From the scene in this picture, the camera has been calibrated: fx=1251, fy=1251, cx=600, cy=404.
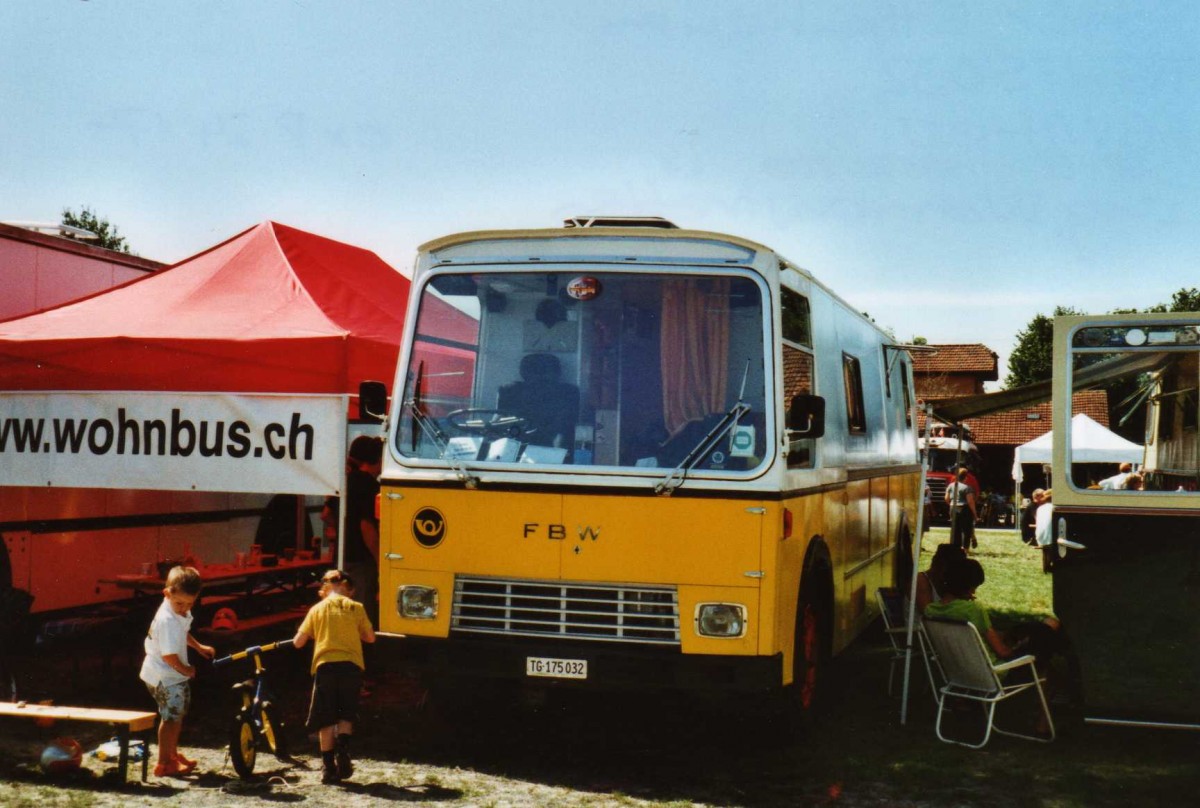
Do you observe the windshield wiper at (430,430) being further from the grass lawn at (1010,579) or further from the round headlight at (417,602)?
the grass lawn at (1010,579)

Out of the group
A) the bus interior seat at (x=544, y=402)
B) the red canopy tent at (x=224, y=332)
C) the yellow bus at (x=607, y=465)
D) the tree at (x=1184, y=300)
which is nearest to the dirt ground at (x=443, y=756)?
the yellow bus at (x=607, y=465)

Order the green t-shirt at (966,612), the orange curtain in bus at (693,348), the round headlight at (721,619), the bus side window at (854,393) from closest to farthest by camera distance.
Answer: the round headlight at (721,619)
the orange curtain in bus at (693,348)
the green t-shirt at (966,612)
the bus side window at (854,393)

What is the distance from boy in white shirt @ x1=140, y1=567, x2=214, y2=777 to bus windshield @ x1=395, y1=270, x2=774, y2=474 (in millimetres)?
1526

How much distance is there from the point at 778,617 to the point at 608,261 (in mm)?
2326

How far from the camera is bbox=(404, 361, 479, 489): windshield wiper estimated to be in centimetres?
733

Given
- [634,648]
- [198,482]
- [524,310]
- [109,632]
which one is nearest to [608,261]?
[524,310]

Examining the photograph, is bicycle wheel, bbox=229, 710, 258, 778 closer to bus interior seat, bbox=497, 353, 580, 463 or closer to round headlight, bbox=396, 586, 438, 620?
round headlight, bbox=396, 586, 438, 620

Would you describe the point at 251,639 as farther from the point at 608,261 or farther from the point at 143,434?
the point at 608,261

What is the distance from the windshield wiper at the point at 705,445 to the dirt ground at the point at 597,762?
1210 mm

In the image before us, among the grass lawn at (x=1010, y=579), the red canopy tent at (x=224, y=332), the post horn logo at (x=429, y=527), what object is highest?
the red canopy tent at (x=224, y=332)

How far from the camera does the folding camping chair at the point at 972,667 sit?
779 cm

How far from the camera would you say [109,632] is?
31.6 ft

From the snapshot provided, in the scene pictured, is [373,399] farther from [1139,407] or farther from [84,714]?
[1139,407]

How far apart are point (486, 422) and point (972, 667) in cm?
347
